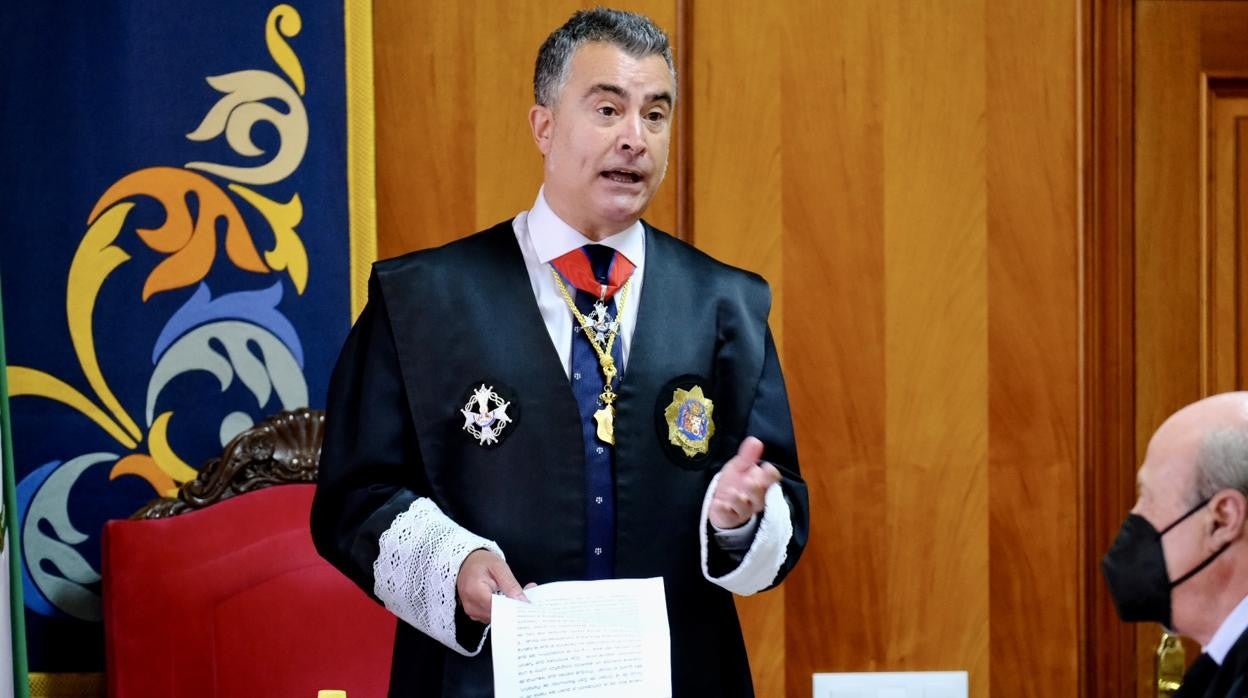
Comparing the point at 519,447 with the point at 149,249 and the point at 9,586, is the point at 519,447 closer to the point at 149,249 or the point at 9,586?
the point at 9,586

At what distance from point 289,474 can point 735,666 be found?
122cm

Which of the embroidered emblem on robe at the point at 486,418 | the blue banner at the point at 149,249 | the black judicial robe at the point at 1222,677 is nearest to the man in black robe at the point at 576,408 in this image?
the embroidered emblem on robe at the point at 486,418

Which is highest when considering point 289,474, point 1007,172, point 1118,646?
point 1007,172

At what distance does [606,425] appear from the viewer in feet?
7.02

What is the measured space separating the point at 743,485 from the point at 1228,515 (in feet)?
2.02

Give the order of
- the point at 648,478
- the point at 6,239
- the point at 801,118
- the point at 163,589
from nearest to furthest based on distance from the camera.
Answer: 1. the point at 648,478
2. the point at 163,589
3. the point at 6,239
4. the point at 801,118

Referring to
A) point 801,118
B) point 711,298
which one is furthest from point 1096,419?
point 711,298

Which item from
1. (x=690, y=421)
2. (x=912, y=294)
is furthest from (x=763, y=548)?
(x=912, y=294)

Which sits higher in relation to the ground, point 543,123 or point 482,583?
point 543,123

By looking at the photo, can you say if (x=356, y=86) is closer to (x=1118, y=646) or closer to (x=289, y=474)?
(x=289, y=474)

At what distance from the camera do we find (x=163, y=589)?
295 cm

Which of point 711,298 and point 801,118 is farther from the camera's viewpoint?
point 801,118

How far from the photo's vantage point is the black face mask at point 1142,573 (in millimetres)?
1613

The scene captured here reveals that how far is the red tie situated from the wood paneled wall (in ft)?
3.80
